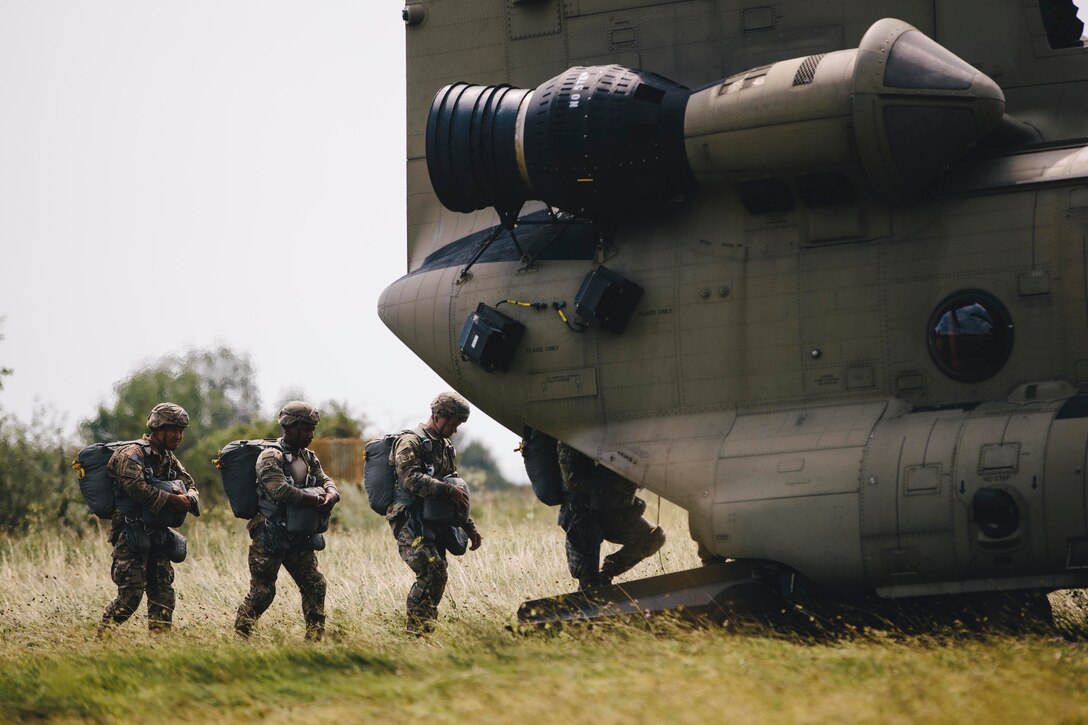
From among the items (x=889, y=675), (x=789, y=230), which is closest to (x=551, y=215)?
(x=789, y=230)

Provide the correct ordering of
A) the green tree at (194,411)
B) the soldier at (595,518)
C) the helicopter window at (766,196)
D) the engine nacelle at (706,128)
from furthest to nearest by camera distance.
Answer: the green tree at (194,411)
the soldier at (595,518)
the helicopter window at (766,196)
the engine nacelle at (706,128)

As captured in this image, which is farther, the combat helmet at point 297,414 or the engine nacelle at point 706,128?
the combat helmet at point 297,414

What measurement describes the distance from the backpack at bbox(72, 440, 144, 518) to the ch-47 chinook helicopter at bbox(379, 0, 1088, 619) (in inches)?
103

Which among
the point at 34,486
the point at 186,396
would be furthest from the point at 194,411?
the point at 34,486

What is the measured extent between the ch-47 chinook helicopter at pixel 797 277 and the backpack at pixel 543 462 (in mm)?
407

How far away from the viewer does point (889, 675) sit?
22.1ft

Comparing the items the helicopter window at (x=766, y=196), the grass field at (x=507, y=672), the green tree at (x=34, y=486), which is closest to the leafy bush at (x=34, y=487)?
the green tree at (x=34, y=486)

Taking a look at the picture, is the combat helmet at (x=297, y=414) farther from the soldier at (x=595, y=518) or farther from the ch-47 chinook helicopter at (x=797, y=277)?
the soldier at (x=595, y=518)

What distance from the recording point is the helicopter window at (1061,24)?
375 inches

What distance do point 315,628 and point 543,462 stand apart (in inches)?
86.7

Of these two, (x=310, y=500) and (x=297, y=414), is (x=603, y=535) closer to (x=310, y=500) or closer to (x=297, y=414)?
(x=310, y=500)

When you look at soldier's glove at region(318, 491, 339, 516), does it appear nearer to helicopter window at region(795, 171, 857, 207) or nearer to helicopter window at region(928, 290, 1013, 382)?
helicopter window at region(795, 171, 857, 207)

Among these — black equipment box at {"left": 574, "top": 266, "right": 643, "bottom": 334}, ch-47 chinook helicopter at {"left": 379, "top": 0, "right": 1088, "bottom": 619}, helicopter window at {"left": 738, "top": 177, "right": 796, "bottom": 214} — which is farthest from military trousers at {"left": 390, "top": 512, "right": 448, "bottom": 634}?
helicopter window at {"left": 738, "top": 177, "right": 796, "bottom": 214}

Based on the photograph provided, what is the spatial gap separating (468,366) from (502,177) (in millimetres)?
1531
